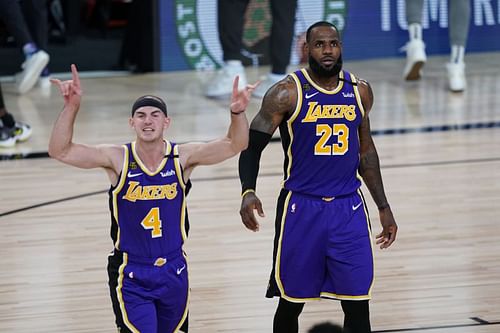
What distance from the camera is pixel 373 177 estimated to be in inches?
202

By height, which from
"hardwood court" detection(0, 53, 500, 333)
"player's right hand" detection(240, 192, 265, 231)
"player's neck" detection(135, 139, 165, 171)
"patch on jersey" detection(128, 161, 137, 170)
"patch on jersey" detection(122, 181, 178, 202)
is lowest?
"hardwood court" detection(0, 53, 500, 333)

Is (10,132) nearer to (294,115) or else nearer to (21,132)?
(21,132)

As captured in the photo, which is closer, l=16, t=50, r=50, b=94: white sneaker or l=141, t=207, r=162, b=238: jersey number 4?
l=141, t=207, r=162, b=238: jersey number 4

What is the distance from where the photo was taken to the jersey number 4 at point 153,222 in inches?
178

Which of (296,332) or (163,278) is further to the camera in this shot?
(296,332)

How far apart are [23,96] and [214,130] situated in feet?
8.24

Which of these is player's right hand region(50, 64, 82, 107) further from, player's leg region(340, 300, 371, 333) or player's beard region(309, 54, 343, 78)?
player's leg region(340, 300, 371, 333)

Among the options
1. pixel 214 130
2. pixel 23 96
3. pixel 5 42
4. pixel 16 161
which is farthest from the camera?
pixel 5 42

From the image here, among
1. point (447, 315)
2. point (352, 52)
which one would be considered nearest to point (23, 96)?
point (352, 52)

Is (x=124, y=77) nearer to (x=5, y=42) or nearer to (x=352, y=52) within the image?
(x=5, y=42)

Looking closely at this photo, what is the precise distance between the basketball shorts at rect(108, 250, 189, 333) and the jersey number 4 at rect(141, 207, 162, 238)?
4.0 inches

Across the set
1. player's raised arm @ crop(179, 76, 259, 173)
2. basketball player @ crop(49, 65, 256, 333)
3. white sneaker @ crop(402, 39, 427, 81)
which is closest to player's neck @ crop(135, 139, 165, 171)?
basketball player @ crop(49, 65, 256, 333)

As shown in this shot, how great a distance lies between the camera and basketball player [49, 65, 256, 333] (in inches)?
177

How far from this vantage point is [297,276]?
4.94 metres
